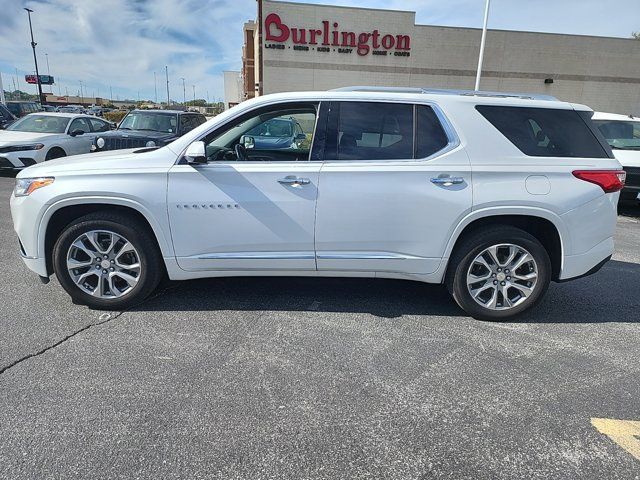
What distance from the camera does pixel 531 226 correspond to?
12.0ft

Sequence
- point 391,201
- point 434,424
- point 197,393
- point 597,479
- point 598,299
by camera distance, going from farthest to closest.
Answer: point 598,299, point 391,201, point 197,393, point 434,424, point 597,479

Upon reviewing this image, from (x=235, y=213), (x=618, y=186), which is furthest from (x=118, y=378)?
(x=618, y=186)

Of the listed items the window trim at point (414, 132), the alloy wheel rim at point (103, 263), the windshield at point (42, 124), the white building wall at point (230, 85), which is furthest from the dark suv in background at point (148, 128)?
the white building wall at point (230, 85)

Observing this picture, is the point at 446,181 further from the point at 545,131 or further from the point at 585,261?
the point at 585,261

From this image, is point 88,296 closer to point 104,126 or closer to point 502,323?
point 502,323

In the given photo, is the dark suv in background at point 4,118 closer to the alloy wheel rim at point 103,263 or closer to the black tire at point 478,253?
the alloy wheel rim at point 103,263

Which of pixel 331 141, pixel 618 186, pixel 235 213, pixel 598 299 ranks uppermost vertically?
pixel 331 141

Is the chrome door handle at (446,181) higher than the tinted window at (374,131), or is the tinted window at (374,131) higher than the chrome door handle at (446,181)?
Result: the tinted window at (374,131)

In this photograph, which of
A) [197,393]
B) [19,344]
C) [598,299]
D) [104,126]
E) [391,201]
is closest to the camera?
[197,393]

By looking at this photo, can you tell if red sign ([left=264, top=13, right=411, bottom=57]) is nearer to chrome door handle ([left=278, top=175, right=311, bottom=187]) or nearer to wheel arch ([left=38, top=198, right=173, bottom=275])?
wheel arch ([left=38, top=198, right=173, bottom=275])

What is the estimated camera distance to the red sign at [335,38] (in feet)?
89.1

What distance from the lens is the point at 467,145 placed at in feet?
11.2

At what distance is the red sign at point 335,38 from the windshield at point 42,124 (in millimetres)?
18931

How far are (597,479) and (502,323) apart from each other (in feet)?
5.59
